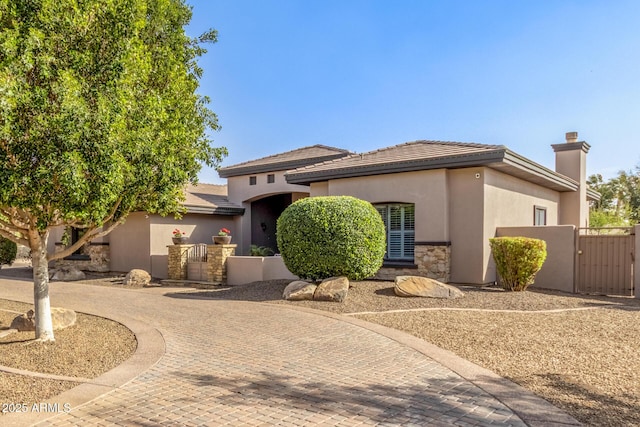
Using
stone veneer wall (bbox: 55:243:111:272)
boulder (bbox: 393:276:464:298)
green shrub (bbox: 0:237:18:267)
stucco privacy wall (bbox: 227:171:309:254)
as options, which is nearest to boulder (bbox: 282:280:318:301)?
boulder (bbox: 393:276:464:298)

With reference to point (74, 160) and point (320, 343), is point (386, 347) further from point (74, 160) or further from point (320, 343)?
point (74, 160)

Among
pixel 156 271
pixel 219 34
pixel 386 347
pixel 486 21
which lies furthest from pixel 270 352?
pixel 156 271

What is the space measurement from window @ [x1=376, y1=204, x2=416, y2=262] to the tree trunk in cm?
993

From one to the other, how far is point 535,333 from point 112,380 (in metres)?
6.57

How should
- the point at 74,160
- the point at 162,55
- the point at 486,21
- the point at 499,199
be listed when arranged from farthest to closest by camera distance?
the point at 499,199, the point at 486,21, the point at 162,55, the point at 74,160

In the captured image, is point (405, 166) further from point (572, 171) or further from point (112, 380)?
point (112, 380)

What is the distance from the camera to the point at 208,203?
66.6 ft

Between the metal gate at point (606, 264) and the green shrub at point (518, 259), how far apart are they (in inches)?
66.5

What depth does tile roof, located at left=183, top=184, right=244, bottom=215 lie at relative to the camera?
63.0 ft

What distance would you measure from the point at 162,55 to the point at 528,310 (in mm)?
9285

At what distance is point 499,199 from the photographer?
13992 millimetres

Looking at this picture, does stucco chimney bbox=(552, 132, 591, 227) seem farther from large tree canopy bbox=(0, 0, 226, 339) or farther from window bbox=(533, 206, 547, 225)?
large tree canopy bbox=(0, 0, 226, 339)

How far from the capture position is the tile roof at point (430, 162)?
1273cm

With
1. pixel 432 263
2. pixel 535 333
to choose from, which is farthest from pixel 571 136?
pixel 535 333
